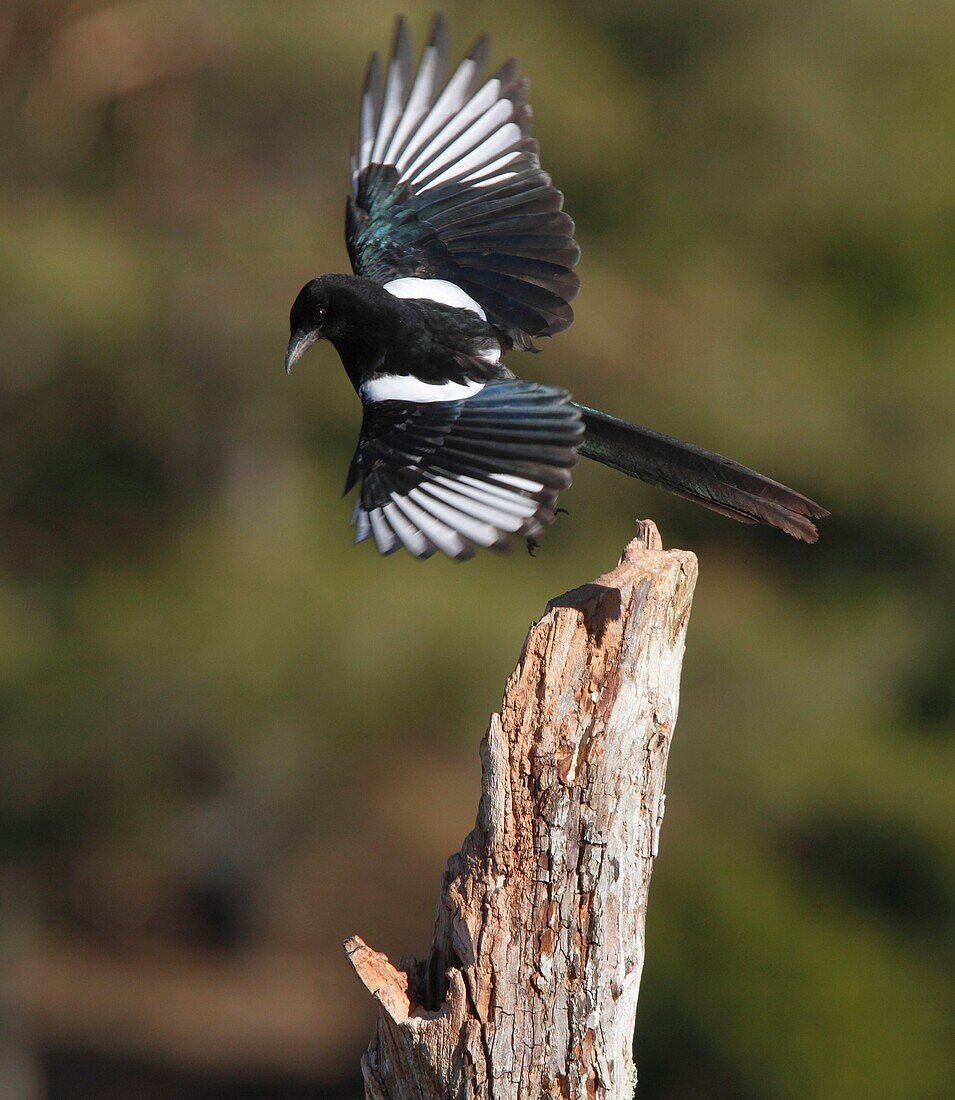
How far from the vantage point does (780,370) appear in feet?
24.6

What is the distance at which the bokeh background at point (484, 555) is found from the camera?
670 cm

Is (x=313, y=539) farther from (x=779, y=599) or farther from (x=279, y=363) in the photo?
(x=779, y=599)

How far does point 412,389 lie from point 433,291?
564 mm

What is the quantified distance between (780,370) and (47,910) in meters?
5.69

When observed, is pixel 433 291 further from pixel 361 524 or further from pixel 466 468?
pixel 361 524

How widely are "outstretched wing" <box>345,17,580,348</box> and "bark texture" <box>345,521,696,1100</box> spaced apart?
1.10 m

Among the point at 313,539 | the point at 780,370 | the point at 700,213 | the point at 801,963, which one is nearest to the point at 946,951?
the point at 801,963

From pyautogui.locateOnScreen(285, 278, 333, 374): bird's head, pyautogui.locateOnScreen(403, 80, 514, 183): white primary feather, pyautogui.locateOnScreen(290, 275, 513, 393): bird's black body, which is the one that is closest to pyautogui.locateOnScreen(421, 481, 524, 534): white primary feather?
pyautogui.locateOnScreen(290, 275, 513, 393): bird's black body

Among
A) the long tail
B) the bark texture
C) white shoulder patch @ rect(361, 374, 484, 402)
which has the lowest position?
the bark texture

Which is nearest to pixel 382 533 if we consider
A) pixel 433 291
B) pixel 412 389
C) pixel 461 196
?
pixel 412 389

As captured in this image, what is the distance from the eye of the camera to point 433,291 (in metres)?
3.58

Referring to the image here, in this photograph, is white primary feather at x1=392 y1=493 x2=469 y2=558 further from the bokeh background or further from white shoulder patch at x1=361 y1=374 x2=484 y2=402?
the bokeh background

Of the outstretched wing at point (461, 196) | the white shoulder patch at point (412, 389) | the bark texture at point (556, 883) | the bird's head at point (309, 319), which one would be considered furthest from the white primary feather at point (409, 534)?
the outstretched wing at point (461, 196)

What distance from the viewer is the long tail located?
286 centimetres
